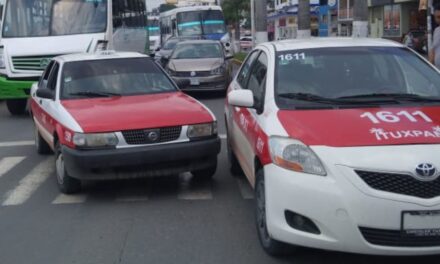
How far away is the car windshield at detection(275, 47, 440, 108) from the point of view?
576 cm

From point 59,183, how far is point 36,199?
34 cm

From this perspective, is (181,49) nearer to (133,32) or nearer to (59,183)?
(133,32)

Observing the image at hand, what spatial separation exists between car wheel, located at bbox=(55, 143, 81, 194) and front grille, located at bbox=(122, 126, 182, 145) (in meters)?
0.82

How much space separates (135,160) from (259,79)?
1.47 meters

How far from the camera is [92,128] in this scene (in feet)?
22.3

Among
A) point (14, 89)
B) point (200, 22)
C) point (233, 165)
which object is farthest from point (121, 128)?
point (200, 22)

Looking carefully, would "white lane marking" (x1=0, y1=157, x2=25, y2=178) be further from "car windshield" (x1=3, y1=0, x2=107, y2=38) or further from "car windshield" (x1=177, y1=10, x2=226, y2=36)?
"car windshield" (x1=177, y1=10, x2=226, y2=36)

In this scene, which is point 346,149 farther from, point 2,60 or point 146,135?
point 2,60


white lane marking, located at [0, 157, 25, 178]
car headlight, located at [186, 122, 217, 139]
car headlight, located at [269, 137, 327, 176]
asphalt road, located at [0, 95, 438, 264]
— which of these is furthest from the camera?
white lane marking, located at [0, 157, 25, 178]

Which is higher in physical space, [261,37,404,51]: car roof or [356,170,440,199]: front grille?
[261,37,404,51]: car roof

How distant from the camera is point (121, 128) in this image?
681 centimetres

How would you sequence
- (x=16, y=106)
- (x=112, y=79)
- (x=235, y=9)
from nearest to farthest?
(x=112, y=79) < (x=16, y=106) < (x=235, y=9)

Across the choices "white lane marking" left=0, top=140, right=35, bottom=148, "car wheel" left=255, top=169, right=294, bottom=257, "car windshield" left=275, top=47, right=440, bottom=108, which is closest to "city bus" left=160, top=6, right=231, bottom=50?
"white lane marking" left=0, top=140, right=35, bottom=148

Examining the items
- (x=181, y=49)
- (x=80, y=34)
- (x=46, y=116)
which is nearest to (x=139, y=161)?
(x=46, y=116)
